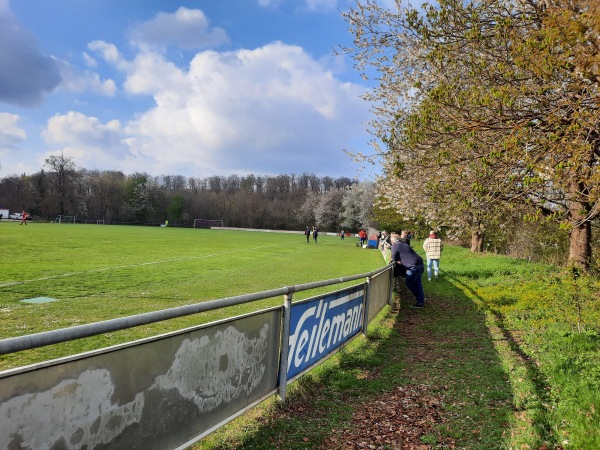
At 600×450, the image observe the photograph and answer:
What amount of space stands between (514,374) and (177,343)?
4.55 metres

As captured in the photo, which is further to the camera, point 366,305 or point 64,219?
point 64,219

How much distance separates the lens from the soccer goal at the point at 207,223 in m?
107

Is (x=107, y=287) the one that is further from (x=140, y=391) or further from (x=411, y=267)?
(x=140, y=391)

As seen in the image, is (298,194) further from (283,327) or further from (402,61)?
(283,327)

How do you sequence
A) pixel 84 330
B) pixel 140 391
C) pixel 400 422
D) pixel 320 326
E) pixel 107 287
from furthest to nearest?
1. pixel 107 287
2. pixel 320 326
3. pixel 400 422
4. pixel 140 391
5. pixel 84 330

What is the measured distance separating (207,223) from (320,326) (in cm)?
10551

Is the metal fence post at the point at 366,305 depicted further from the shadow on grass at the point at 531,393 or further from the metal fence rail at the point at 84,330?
the metal fence rail at the point at 84,330

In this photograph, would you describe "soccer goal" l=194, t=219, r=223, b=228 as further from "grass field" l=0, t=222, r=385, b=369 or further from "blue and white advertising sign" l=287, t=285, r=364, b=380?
"blue and white advertising sign" l=287, t=285, r=364, b=380

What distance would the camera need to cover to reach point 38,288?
1070cm

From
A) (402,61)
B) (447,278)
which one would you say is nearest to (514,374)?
(402,61)

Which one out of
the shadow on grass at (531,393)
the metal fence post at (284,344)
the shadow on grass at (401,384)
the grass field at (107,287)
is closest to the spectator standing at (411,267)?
the shadow on grass at (401,384)

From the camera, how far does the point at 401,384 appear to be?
16.8 ft

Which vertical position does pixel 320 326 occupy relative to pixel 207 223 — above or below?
above

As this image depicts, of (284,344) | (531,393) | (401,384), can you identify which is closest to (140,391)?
(284,344)
